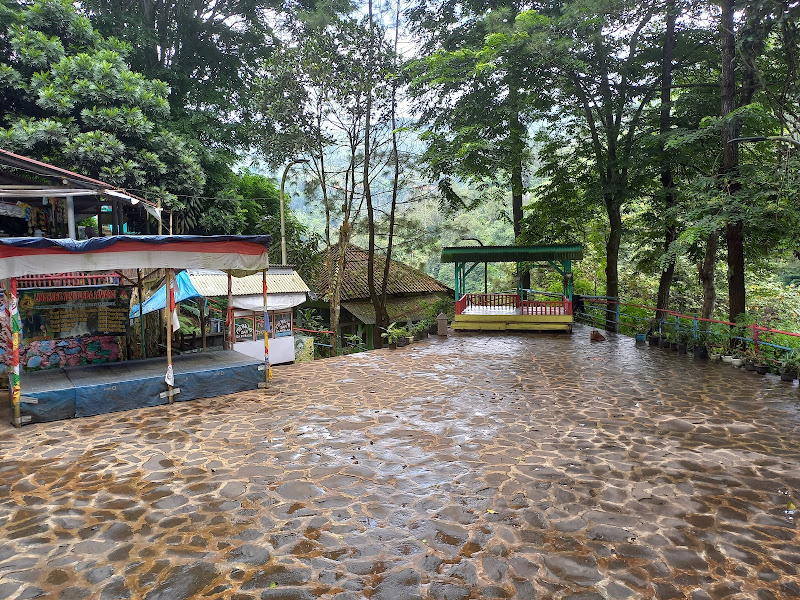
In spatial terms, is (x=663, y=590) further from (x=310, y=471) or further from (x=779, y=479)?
(x=310, y=471)

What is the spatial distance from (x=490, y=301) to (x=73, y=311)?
13575mm

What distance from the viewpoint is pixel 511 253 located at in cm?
1659

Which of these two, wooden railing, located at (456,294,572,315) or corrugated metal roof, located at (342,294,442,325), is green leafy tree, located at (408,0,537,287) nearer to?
wooden railing, located at (456,294,572,315)

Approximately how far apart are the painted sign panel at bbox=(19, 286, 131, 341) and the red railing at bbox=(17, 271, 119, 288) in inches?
Result: 4.2

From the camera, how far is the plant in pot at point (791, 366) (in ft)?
30.1

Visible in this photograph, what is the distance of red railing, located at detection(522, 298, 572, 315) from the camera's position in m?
16.3

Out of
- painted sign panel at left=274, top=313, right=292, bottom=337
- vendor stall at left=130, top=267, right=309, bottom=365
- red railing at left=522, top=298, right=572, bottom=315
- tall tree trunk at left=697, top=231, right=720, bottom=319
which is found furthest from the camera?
red railing at left=522, top=298, right=572, bottom=315

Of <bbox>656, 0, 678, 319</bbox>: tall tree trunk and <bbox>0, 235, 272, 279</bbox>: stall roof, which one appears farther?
<bbox>656, 0, 678, 319</bbox>: tall tree trunk

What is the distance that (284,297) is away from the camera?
1491 cm

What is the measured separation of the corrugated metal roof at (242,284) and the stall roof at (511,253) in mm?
5464

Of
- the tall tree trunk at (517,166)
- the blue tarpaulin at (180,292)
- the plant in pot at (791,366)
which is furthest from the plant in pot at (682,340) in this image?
the blue tarpaulin at (180,292)

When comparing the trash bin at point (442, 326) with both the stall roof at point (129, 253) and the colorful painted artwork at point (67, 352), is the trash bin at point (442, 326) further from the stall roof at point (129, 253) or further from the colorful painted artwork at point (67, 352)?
the colorful painted artwork at point (67, 352)

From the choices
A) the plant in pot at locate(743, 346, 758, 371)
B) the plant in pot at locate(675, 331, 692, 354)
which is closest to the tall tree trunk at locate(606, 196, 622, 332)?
the plant in pot at locate(675, 331, 692, 354)

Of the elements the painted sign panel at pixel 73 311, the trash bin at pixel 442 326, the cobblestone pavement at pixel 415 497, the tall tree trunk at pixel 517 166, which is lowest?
the cobblestone pavement at pixel 415 497
